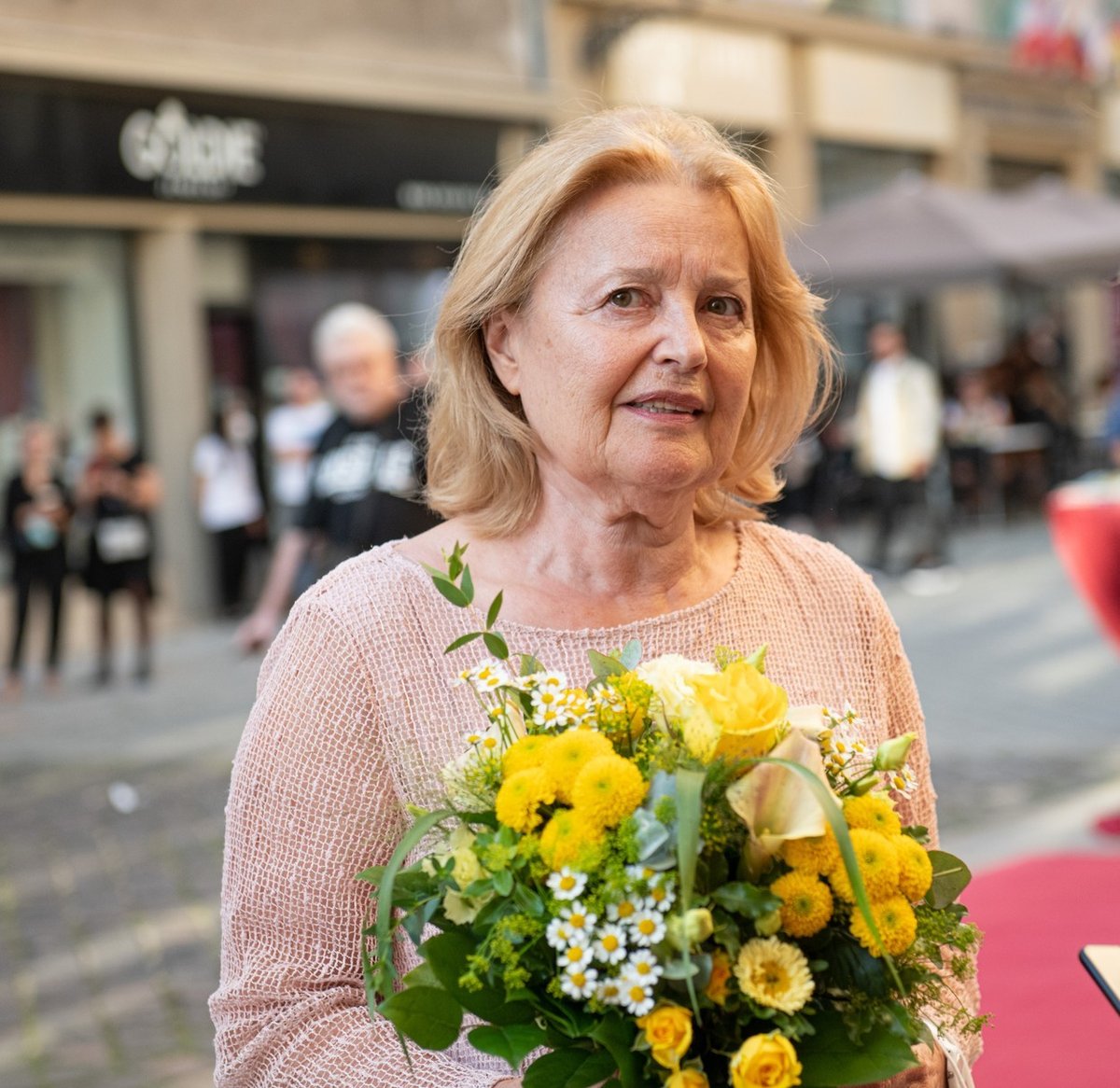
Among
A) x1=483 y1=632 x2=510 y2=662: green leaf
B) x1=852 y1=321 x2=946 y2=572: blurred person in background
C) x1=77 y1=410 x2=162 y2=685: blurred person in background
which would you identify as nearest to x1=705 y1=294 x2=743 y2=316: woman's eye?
x1=483 y1=632 x2=510 y2=662: green leaf

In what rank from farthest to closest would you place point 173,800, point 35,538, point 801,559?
1. point 35,538
2. point 173,800
3. point 801,559

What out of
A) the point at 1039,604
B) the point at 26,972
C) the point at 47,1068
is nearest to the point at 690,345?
the point at 47,1068

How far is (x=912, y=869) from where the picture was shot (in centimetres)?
158

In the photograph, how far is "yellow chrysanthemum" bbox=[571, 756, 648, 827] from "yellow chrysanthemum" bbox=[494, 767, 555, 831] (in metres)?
0.03

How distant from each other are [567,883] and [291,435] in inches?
508

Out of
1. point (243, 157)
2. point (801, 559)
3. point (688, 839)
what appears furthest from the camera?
point (243, 157)

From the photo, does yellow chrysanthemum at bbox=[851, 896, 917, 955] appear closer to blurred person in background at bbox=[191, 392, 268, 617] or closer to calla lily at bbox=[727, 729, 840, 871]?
calla lily at bbox=[727, 729, 840, 871]

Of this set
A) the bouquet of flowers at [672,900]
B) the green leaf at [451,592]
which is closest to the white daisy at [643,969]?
the bouquet of flowers at [672,900]

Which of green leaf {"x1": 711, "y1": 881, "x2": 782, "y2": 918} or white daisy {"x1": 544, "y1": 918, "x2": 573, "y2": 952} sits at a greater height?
green leaf {"x1": 711, "y1": 881, "x2": 782, "y2": 918}

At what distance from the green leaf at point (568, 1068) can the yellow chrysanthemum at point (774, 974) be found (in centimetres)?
17

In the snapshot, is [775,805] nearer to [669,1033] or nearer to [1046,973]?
[669,1033]

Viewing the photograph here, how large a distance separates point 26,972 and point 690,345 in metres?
4.05

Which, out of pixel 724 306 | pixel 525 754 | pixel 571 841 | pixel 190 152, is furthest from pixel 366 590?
pixel 190 152

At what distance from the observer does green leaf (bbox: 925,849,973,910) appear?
1.70 metres
